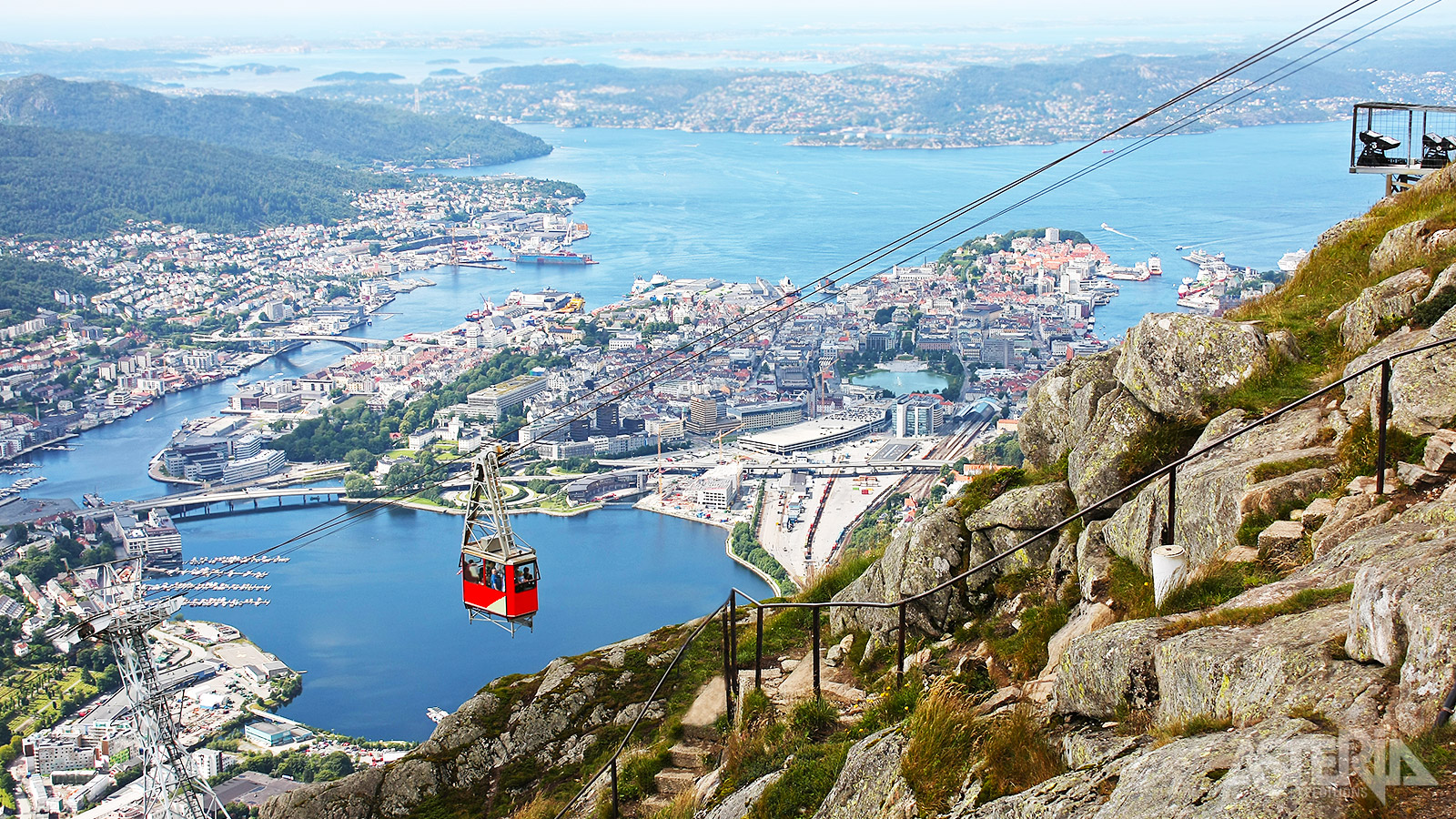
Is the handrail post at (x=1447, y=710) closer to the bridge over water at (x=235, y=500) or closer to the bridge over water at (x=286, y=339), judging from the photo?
the bridge over water at (x=235, y=500)

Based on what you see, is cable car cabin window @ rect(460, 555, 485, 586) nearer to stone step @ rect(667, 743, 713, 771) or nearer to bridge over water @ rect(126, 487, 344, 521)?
stone step @ rect(667, 743, 713, 771)

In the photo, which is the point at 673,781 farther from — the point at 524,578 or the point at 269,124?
the point at 269,124

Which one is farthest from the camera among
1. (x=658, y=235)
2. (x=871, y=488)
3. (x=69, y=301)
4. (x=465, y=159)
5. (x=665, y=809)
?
(x=465, y=159)

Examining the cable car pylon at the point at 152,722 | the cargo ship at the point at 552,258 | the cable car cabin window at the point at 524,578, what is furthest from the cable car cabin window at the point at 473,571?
the cargo ship at the point at 552,258

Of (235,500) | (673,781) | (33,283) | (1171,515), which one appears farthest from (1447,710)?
(33,283)

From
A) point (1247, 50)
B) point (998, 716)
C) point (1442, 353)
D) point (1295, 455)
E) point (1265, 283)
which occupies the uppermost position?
point (1247, 50)

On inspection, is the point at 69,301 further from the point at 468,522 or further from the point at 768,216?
the point at 468,522

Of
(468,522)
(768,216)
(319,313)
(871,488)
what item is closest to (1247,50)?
(768,216)
